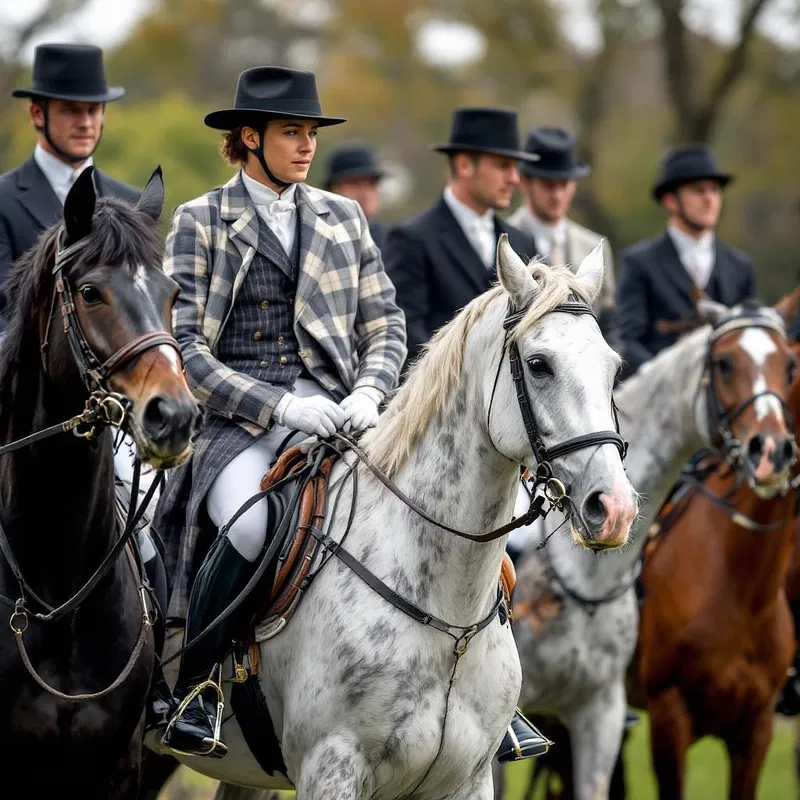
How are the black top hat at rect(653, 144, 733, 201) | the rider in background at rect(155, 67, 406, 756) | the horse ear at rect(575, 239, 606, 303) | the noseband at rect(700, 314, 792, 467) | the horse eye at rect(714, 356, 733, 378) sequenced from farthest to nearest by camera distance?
1. the black top hat at rect(653, 144, 733, 201)
2. the horse eye at rect(714, 356, 733, 378)
3. the noseband at rect(700, 314, 792, 467)
4. the rider in background at rect(155, 67, 406, 756)
5. the horse ear at rect(575, 239, 606, 303)

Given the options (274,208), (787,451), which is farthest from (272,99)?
(787,451)

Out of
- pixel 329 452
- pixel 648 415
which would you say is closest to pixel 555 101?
pixel 648 415

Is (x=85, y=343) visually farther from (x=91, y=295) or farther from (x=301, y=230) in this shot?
(x=301, y=230)

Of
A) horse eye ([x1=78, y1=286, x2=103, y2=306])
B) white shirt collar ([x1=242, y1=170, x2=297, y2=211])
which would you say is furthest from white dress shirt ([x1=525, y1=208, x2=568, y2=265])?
horse eye ([x1=78, y1=286, x2=103, y2=306])

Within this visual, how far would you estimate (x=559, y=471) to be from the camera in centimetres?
443

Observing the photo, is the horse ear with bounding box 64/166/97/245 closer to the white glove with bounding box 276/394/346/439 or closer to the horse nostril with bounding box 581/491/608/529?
the white glove with bounding box 276/394/346/439

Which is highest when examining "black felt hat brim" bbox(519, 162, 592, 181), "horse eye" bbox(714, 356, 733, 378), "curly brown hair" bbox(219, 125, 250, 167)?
"black felt hat brim" bbox(519, 162, 592, 181)

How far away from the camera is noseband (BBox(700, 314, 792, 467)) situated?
7.17 meters

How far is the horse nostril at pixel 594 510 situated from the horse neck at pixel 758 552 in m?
3.49

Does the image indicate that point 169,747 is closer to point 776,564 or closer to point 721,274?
point 776,564

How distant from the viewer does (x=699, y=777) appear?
36.9 feet

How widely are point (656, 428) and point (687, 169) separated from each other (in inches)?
102

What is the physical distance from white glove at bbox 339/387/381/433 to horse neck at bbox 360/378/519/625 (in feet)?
1.39

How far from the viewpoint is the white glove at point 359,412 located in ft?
17.6
